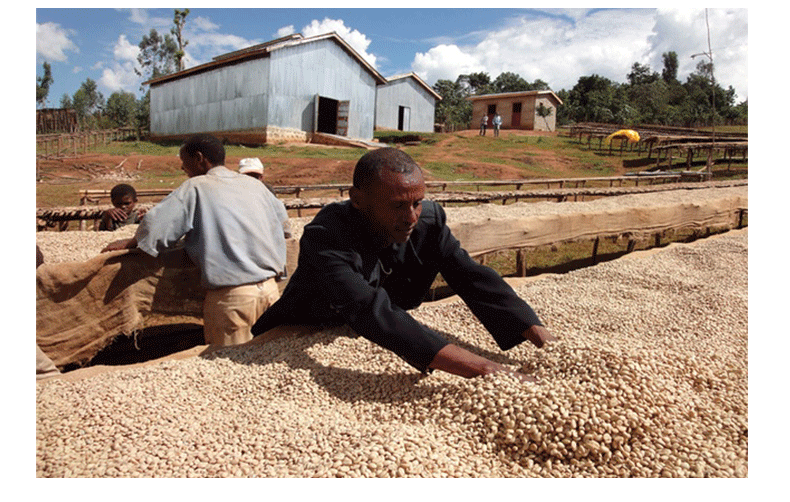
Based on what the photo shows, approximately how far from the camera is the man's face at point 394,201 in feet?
5.60

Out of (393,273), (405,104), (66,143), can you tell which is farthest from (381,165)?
(405,104)

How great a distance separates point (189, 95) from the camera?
19.9 meters

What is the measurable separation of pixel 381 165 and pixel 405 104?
23.6m

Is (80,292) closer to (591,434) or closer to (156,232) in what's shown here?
(156,232)

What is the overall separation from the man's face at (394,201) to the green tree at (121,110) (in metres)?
31.2

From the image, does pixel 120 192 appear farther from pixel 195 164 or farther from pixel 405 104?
pixel 405 104

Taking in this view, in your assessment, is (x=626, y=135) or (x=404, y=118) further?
(x=404, y=118)

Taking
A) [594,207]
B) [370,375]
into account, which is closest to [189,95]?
[594,207]

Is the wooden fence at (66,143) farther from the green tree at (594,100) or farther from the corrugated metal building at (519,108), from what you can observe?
the green tree at (594,100)

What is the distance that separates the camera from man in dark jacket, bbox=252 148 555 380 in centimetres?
169

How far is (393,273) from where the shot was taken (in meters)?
2.16

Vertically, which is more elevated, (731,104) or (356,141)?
(731,104)

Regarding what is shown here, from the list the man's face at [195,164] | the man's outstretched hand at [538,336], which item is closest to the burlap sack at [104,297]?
the man's face at [195,164]

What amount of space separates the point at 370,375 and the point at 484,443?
53 cm
